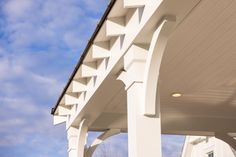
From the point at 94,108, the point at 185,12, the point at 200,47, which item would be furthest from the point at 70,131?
the point at 185,12

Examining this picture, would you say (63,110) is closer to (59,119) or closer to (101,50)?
(59,119)

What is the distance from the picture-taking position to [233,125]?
40.9ft

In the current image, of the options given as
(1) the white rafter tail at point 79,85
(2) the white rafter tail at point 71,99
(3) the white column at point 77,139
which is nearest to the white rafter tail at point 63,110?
(3) the white column at point 77,139

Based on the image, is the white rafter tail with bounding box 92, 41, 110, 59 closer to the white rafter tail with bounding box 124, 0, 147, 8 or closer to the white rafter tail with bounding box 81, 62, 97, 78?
the white rafter tail with bounding box 81, 62, 97, 78

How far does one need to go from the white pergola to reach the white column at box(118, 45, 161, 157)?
0.01 meters

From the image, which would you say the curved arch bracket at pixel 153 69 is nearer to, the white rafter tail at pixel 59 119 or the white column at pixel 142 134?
the white column at pixel 142 134

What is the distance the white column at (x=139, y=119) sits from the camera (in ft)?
20.1

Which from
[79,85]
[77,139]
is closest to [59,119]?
[77,139]

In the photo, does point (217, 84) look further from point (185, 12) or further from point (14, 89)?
point (14, 89)

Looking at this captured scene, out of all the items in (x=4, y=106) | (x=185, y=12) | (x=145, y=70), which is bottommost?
(x=145, y=70)

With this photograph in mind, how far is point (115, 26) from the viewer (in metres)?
7.11

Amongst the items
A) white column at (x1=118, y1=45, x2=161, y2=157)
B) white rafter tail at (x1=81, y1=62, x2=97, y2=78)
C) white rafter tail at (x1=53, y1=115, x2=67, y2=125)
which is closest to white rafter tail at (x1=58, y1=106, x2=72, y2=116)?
white rafter tail at (x1=53, y1=115, x2=67, y2=125)

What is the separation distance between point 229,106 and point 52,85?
85.6ft

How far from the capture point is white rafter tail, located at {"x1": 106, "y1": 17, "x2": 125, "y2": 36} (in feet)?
23.1
